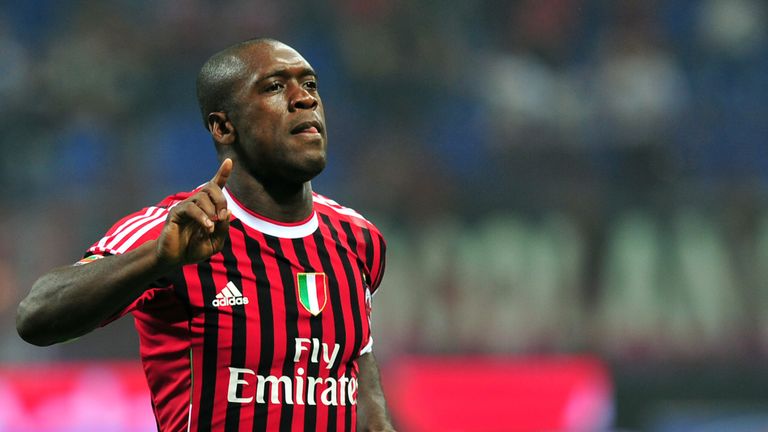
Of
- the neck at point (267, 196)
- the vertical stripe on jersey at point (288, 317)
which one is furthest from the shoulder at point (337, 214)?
the vertical stripe on jersey at point (288, 317)

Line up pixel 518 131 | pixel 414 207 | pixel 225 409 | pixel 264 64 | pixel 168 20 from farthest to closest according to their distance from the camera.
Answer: pixel 168 20
pixel 518 131
pixel 414 207
pixel 264 64
pixel 225 409

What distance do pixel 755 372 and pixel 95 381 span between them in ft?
13.4

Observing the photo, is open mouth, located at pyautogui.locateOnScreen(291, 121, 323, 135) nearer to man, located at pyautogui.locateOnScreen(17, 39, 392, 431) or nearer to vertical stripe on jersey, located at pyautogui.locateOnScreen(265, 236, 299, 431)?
man, located at pyautogui.locateOnScreen(17, 39, 392, 431)

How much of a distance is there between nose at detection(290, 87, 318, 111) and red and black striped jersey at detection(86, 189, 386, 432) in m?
0.33

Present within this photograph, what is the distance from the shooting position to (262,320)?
3129 mm

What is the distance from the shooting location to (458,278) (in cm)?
751

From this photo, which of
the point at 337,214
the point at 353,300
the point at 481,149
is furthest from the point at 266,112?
the point at 481,149

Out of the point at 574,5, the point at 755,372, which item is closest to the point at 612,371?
the point at 755,372

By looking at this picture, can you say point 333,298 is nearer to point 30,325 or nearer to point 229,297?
point 229,297

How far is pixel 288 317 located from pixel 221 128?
59cm

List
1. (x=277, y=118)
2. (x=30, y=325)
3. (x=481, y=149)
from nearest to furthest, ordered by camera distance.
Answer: (x=30, y=325), (x=277, y=118), (x=481, y=149)

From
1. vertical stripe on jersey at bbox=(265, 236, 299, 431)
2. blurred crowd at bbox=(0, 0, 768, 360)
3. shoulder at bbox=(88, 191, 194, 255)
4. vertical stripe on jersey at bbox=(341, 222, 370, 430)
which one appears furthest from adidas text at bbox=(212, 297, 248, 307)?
blurred crowd at bbox=(0, 0, 768, 360)

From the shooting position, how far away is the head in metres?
3.24

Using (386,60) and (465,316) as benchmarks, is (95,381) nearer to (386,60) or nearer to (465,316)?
(465,316)
